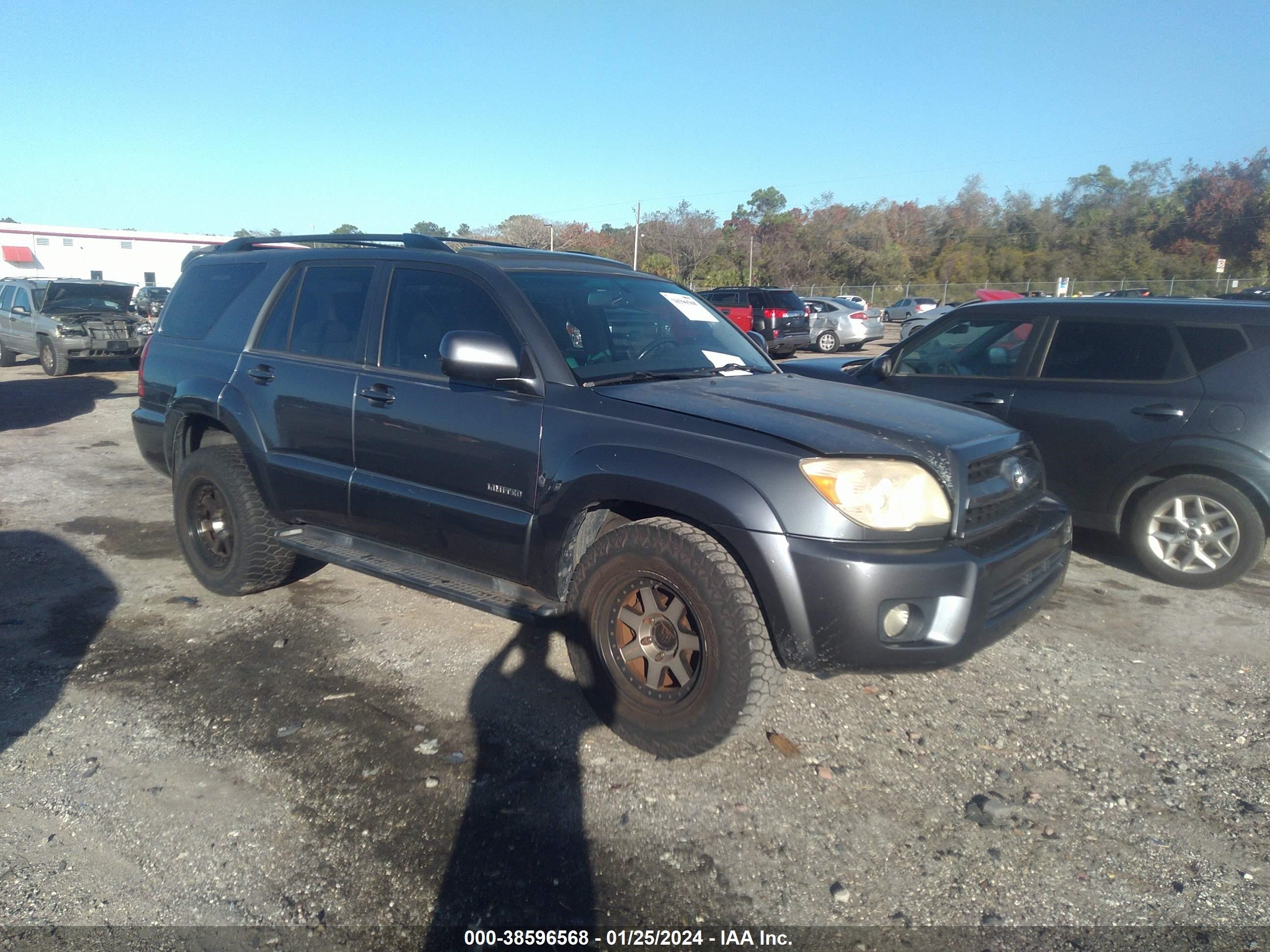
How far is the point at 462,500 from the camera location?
3619 millimetres

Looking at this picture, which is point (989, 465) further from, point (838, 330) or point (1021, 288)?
point (1021, 288)

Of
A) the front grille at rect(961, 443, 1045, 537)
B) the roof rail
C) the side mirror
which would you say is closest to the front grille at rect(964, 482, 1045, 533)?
the front grille at rect(961, 443, 1045, 537)

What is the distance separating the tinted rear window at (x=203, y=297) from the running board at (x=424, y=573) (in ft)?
4.57

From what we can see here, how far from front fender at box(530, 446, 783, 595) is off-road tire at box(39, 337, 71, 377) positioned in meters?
15.3

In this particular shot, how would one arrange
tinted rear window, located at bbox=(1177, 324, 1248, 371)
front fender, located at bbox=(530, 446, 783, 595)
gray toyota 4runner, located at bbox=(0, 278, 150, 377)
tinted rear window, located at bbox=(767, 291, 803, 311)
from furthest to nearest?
tinted rear window, located at bbox=(767, 291, 803, 311) → gray toyota 4runner, located at bbox=(0, 278, 150, 377) → tinted rear window, located at bbox=(1177, 324, 1248, 371) → front fender, located at bbox=(530, 446, 783, 595)

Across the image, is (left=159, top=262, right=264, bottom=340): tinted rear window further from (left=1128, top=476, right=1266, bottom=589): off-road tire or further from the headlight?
(left=1128, top=476, right=1266, bottom=589): off-road tire

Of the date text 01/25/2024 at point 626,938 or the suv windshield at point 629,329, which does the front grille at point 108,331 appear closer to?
the suv windshield at point 629,329

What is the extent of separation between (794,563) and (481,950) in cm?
144

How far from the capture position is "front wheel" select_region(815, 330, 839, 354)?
23516mm

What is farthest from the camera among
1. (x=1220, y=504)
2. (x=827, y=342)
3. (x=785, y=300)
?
(x=827, y=342)

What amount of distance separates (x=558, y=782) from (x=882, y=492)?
1.51 m

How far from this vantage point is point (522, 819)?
2.85 metres

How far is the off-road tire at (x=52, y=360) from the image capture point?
1516 cm

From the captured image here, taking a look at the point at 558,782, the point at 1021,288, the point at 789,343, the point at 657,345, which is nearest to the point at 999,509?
the point at 657,345
